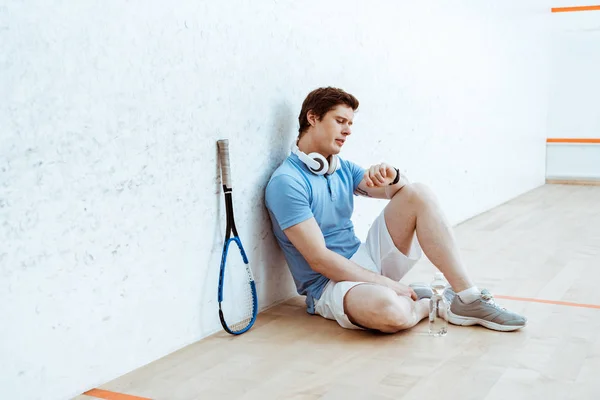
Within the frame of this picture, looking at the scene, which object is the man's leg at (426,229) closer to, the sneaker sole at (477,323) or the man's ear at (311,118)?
the sneaker sole at (477,323)

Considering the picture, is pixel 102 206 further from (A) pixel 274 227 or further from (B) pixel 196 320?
(A) pixel 274 227

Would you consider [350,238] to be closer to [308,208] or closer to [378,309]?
[308,208]

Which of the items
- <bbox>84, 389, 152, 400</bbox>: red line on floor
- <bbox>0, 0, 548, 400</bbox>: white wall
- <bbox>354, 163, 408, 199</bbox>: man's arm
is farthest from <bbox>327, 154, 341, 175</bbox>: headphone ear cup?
<bbox>84, 389, 152, 400</bbox>: red line on floor

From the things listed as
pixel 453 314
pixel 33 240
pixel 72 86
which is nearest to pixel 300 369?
pixel 453 314

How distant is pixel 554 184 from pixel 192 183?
5.45 metres

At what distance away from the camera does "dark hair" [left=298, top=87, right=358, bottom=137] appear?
8.71 ft

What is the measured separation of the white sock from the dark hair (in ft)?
2.49

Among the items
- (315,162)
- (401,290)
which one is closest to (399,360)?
(401,290)

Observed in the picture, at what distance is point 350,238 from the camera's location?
2773 mm

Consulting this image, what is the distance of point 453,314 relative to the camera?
251 centimetres

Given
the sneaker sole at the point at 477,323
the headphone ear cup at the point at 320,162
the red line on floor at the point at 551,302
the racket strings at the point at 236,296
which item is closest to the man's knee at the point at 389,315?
the sneaker sole at the point at 477,323

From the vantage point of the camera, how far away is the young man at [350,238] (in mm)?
2441

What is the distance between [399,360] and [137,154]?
941 millimetres

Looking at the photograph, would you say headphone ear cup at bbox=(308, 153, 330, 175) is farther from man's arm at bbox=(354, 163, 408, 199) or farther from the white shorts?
the white shorts
